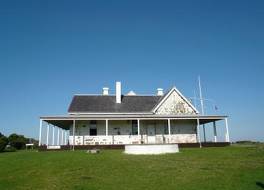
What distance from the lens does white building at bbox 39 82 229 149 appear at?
3031 cm

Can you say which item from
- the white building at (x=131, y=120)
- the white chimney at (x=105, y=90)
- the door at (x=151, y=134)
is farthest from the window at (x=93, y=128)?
the white chimney at (x=105, y=90)

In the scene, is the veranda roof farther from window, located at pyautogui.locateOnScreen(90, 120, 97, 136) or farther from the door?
the door

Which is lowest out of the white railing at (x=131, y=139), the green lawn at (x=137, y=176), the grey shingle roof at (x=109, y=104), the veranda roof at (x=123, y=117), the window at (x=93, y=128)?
the green lawn at (x=137, y=176)

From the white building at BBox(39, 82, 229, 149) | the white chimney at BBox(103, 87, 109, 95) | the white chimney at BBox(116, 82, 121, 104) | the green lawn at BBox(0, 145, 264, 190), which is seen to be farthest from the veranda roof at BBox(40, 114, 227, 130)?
the green lawn at BBox(0, 145, 264, 190)

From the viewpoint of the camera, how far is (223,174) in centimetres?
1098

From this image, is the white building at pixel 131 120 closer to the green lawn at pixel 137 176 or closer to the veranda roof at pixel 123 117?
the veranda roof at pixel 123 117

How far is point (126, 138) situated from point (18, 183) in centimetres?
2239

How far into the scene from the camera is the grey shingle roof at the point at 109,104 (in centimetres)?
3325

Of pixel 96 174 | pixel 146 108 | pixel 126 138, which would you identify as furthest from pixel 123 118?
pixel 96 174

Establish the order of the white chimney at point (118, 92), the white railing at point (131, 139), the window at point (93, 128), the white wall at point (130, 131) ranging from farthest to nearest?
1. the white chimney at point (118, 92)
2. the window at point (93, 128)
3. the white wall at point (130, 131)
4. the white railing at point (131, 139)

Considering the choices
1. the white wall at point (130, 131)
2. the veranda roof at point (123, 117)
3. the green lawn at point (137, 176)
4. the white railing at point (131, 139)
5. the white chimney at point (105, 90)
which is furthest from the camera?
the white chimney at point (105, 90)

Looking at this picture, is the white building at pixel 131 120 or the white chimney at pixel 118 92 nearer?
the white building at pixel 131 120

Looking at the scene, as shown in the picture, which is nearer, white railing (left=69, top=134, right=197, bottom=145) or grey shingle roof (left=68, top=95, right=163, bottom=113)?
white railing (left=69, top=134, right=197, bottom=145)

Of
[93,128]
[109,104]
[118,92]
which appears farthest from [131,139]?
[118,92]
